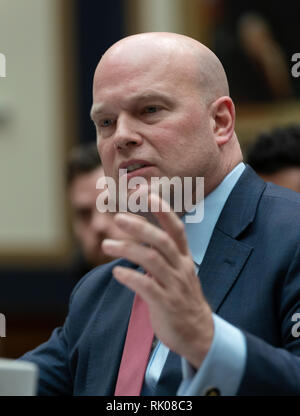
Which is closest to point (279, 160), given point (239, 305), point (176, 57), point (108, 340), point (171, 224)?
point (176, 57)

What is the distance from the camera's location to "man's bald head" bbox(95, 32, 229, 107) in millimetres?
2256

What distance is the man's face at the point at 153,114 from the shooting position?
2.22 metres

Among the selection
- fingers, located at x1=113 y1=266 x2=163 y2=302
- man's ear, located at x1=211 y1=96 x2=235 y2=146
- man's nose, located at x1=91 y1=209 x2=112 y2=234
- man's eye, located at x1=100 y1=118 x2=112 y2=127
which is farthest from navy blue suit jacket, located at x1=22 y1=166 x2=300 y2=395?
man's nose, located at x1=91 y1=209 x2=112 y2=234

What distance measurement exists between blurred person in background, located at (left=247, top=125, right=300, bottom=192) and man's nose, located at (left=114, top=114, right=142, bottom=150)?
190cm

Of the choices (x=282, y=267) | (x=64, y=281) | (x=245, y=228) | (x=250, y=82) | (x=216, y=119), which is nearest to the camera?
(x=282, y=267)

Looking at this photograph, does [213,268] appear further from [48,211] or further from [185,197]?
[48,211]

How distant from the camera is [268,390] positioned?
1.77 m

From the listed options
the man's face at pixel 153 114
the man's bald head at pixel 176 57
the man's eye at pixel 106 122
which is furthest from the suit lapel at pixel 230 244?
the man's eye at pixel 106 122

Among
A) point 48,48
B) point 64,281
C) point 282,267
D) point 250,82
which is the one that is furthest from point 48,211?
point 282,267

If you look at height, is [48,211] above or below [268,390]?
below

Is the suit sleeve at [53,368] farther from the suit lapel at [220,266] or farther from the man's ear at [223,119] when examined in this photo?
the man's ear at [223,119]

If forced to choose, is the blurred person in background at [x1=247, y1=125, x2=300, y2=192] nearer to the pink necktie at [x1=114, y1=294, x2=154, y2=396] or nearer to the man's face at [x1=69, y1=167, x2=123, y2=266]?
the man's face at [x1=69, y1=167, x2=123, y2=266]

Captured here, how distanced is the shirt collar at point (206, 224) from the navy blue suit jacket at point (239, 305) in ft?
0.08

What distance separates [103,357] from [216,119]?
0.75 meters
